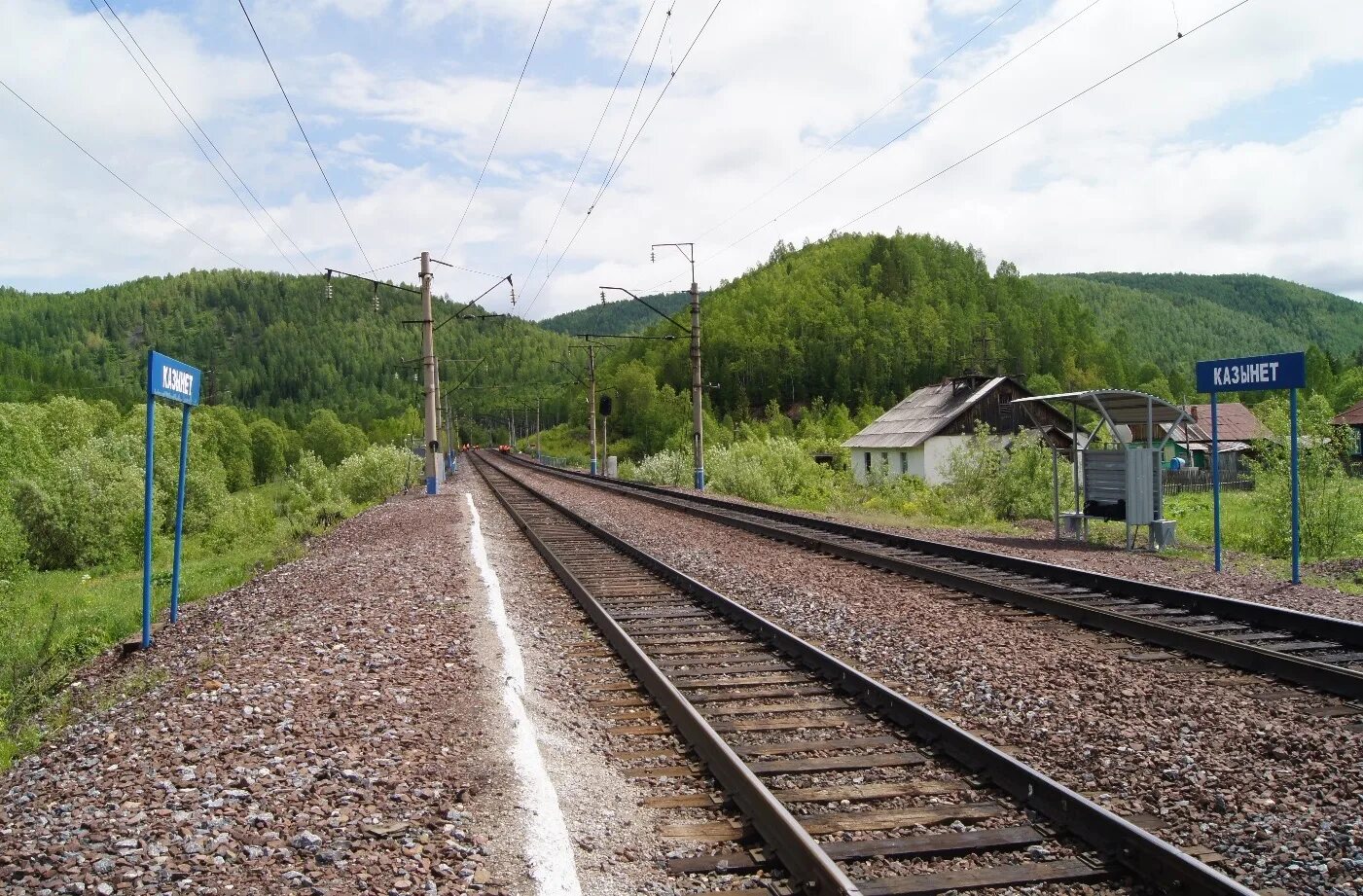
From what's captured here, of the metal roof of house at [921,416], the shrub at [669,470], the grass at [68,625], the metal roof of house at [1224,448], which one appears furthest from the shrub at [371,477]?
the metal roof of house at [1224,448]

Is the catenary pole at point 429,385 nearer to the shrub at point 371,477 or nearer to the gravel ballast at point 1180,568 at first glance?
the shrub at point 371,477

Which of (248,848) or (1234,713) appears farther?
(1234,713)

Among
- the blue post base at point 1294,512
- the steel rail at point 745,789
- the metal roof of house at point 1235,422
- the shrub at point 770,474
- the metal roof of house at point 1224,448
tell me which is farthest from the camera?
the metal roof of house at point 1235,422

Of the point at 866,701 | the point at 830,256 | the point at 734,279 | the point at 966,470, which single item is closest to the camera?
the point at 866,701

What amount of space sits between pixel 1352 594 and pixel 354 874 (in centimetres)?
1027

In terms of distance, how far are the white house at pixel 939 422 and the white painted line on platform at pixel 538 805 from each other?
43.4 meters

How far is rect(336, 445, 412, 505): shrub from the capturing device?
4097 cm

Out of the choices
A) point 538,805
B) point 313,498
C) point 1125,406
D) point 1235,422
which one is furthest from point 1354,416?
point 538,805

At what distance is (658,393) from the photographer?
97938 millimetres

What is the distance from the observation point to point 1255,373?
11703 mm

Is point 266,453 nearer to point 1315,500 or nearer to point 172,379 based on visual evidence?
point 172,379

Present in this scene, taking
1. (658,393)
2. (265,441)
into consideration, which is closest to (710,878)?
(658,393)

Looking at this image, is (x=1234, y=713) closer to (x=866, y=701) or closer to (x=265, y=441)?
(x=866, y=701)

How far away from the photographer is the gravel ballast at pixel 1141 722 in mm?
4250
